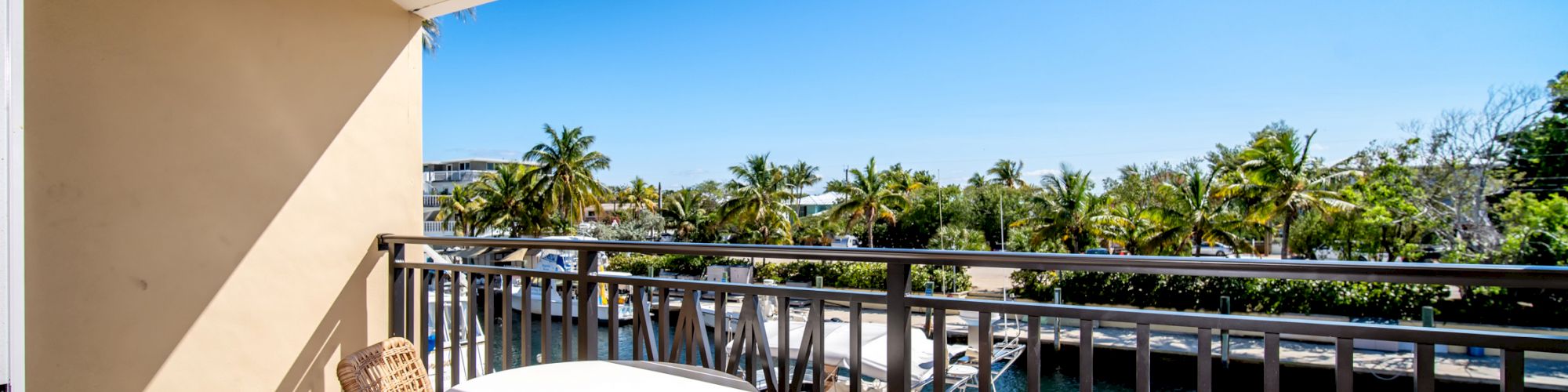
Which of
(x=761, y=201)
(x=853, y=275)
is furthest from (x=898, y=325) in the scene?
(x=761, y=201)

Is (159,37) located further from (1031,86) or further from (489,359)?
(1031,86)

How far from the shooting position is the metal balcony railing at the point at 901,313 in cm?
101

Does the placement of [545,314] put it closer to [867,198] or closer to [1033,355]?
[1033,355]

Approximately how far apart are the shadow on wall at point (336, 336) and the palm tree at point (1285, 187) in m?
20.2

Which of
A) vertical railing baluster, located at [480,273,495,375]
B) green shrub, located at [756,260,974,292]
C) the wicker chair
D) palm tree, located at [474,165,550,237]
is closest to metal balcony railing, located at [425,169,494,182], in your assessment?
palm tree, located at [474,165,550,237]

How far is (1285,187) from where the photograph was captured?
17.4 m

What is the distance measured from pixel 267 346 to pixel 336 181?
537 mm

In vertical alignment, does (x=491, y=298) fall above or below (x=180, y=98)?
below

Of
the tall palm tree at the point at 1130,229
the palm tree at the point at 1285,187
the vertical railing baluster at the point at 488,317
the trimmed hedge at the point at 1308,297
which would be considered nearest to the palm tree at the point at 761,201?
the trimmed hedge at the point at 1308,297

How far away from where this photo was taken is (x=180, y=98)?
189cm

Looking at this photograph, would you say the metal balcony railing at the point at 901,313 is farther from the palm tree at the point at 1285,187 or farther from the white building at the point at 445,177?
the white building at the point at 445,177

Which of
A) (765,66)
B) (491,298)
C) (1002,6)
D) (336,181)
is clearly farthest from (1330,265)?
(765,66)

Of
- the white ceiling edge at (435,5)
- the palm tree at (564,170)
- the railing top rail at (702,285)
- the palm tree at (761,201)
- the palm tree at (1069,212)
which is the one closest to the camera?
the railing top rail at (702,285)

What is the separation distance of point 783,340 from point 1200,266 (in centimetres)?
92
